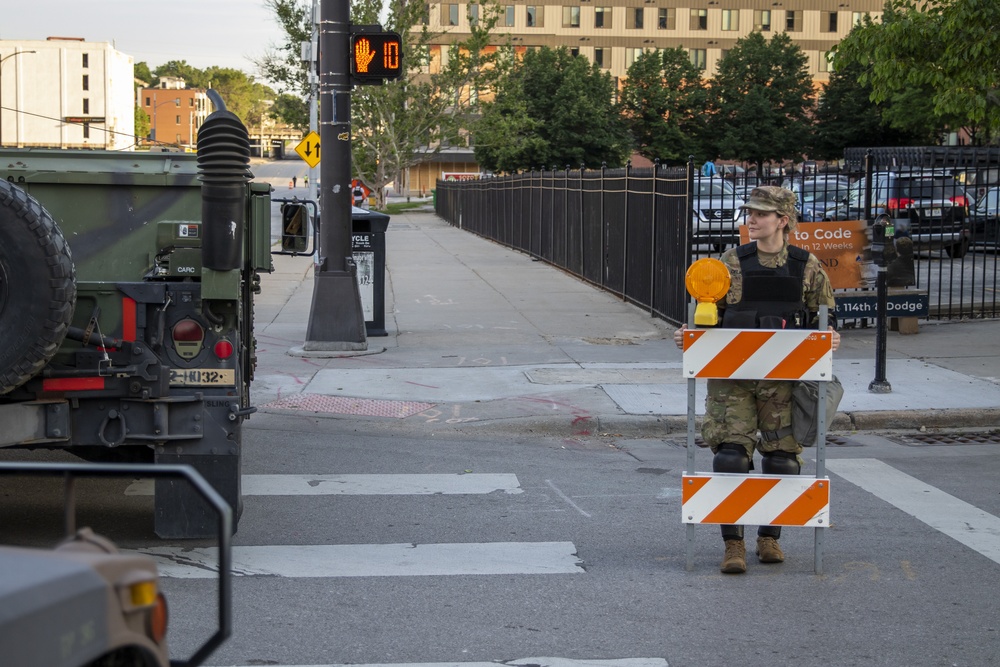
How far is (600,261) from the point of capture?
19484mm

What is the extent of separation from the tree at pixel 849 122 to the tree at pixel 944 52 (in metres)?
55.9

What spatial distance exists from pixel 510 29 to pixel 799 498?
301ft

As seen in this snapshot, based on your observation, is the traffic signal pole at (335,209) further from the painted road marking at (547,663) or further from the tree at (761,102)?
the tree at (761,102)

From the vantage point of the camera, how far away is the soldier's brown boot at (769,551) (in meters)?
5.94

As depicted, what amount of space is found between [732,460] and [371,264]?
866 centimetres

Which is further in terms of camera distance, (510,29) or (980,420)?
(510,29)

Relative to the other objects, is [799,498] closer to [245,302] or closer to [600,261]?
[245,302]

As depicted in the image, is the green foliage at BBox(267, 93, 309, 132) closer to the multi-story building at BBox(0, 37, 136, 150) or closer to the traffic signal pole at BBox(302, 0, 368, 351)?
the multi-story building at BBox(0, 37, 136, 150)

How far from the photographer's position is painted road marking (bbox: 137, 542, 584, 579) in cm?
579

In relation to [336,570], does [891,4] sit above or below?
above

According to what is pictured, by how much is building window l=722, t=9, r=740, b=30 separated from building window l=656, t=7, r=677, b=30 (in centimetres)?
387

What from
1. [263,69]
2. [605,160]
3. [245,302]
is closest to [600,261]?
[245,302]

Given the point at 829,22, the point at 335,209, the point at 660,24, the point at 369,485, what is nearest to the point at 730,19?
the point at 660,24

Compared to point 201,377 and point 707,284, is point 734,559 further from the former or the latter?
point 201,377
